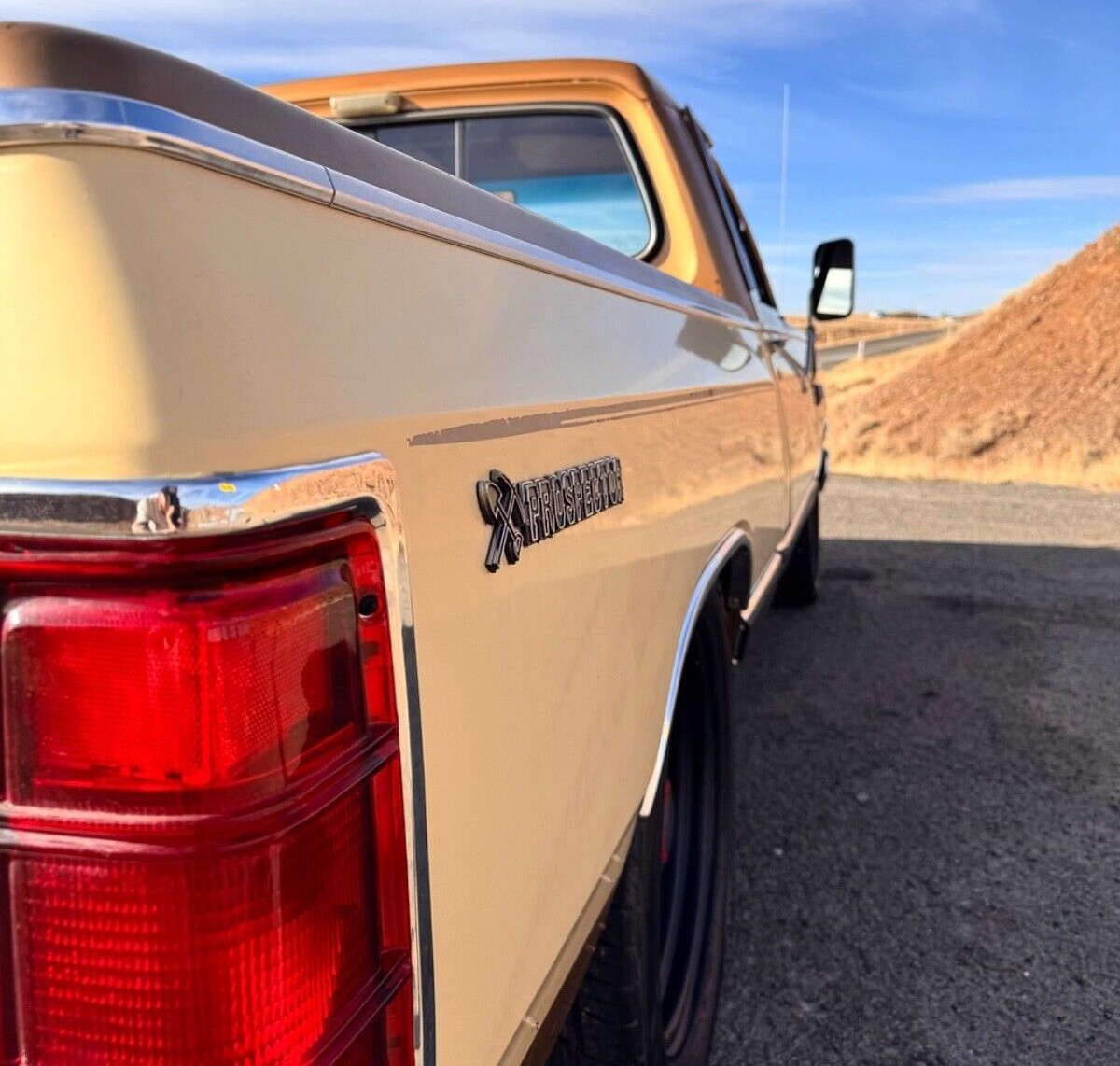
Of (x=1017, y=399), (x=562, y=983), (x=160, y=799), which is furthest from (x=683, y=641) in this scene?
(x=1017, y=399)

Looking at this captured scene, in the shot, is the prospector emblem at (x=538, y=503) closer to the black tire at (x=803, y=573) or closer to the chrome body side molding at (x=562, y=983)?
the chrome body side molding at (x=562, y=983)

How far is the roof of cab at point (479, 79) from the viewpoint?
282 centimetres

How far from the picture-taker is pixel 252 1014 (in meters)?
0.77

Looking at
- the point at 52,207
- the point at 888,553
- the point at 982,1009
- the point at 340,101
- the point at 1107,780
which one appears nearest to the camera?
the point at 52,207

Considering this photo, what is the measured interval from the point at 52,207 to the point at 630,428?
3.41 feet

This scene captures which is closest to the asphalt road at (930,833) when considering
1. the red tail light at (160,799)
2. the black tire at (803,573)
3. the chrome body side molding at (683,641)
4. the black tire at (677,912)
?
the black tire at (803,573)

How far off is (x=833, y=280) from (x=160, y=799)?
4156 millimetres

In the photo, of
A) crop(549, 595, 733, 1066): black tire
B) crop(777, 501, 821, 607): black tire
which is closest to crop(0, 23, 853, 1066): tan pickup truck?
crop(549, 595, 733, 1066): black tire

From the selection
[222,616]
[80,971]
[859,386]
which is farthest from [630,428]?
[859,386]

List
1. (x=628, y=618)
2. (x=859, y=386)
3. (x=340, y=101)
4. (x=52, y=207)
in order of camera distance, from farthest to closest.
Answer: (x=859, y=386), (x=340, y=101), (x=628, y=618), (x=52, y=207)

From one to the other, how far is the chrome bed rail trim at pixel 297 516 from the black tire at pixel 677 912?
84 cm

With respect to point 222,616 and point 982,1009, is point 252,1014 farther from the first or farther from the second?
point 982,1009

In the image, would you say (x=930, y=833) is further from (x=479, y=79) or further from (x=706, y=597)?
(x=479, y=79)

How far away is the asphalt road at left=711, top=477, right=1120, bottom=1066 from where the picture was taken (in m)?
2.43
